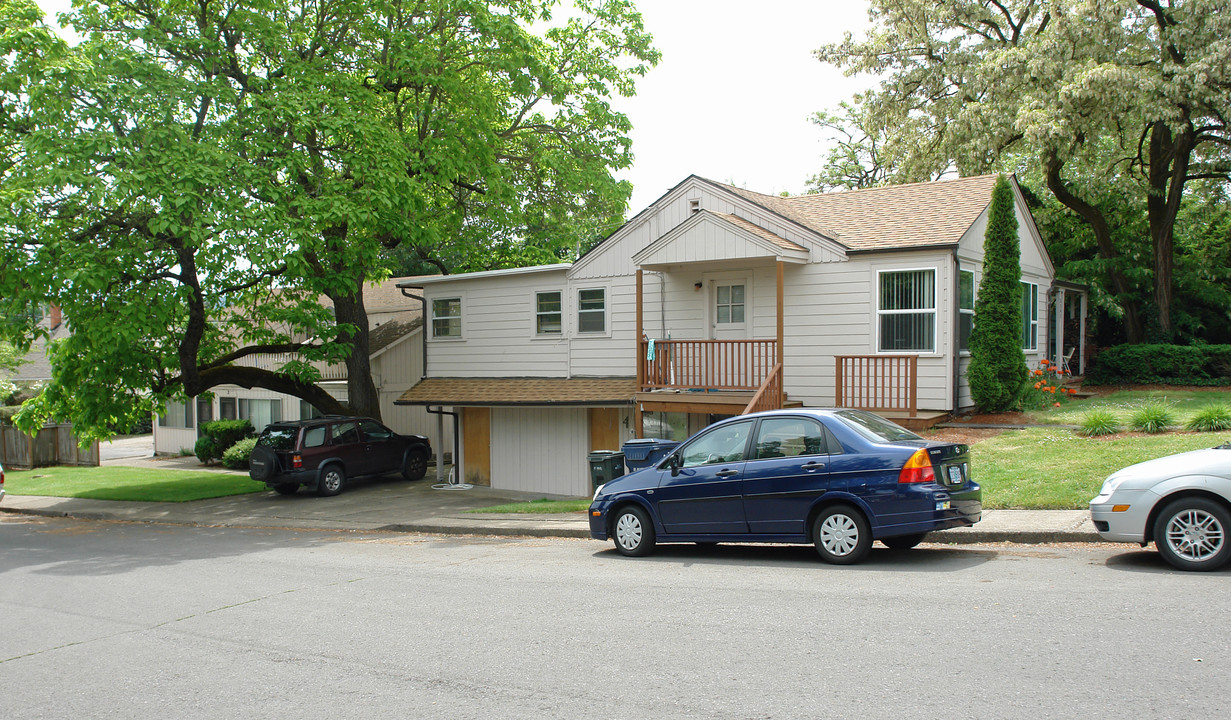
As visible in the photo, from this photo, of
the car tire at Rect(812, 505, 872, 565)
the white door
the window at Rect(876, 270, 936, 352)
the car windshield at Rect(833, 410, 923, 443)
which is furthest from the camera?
the white door

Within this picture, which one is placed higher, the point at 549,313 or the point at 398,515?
the point at 549,313

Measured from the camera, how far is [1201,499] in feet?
24.9

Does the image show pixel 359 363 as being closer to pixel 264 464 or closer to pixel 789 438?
pixel 264 464

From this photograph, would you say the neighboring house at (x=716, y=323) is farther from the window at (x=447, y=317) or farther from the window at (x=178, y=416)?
the window at (x=178, y=416)

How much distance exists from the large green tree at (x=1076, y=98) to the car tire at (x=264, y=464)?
62.8 feet

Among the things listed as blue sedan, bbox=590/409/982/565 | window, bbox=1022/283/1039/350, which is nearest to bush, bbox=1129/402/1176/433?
window, bbox=1022/283/1039/350

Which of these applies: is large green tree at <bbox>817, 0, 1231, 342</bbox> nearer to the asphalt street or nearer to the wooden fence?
the asphalt street

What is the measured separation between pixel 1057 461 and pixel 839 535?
16.8 ft

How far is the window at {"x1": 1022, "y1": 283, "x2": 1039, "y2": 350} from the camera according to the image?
1897 centimetres

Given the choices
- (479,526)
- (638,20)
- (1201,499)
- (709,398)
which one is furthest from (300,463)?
(1201,499)

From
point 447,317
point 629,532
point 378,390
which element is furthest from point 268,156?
point 629,532

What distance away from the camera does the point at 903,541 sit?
31.0 ft

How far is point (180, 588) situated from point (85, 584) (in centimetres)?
153

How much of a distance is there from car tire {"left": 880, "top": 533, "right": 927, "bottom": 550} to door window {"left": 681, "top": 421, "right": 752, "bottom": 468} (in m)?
1.73
